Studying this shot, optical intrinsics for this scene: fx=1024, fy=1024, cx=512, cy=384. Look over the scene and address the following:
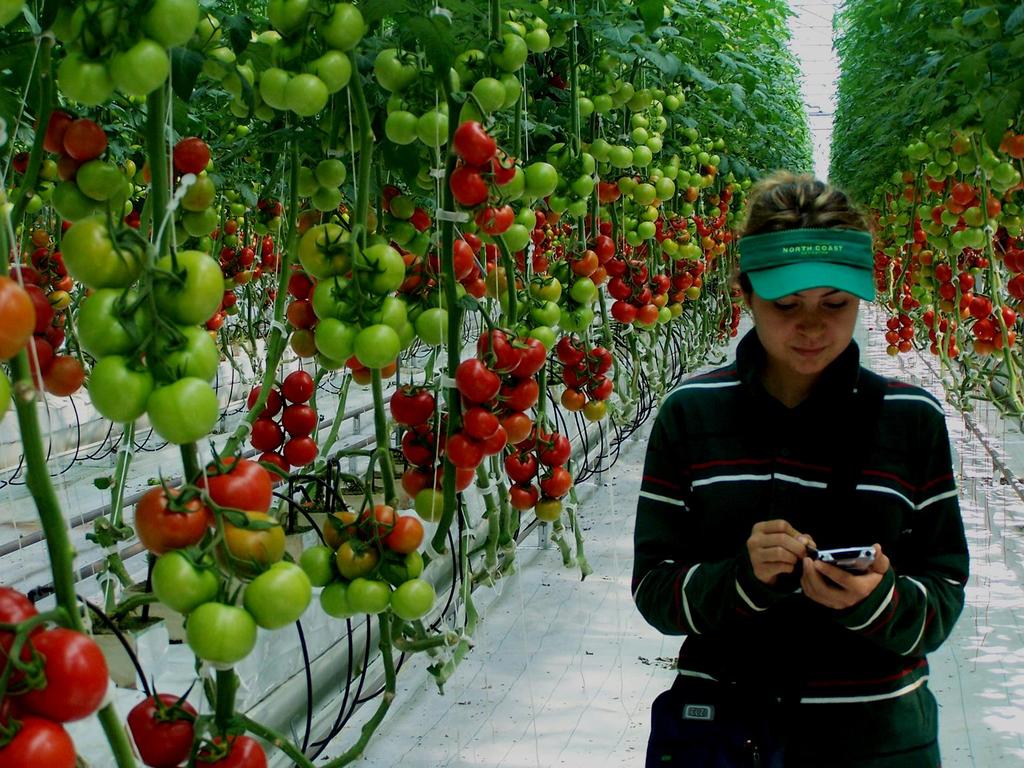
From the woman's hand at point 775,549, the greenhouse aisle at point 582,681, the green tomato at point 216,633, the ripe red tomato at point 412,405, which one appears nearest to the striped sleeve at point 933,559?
the woman's hand at point 775,549

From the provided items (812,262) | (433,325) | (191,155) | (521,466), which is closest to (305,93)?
(191,155)

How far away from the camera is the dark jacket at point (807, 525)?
100cm

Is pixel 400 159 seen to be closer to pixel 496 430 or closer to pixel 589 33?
pixel 496 430

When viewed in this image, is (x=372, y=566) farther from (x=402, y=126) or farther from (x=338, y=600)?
(x=402, y=126)

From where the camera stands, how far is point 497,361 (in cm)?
115

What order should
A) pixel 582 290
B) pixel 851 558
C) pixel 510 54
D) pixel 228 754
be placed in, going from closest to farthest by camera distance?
pixel 228 754
pixel 851 558
pixel 510 54
pixel 582 290

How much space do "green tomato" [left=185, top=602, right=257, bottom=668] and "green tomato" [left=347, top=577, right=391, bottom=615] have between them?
1.22 feet

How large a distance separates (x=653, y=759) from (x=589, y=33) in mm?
1326

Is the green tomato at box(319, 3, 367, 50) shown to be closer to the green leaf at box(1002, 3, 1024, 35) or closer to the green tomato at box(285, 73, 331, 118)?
the green tomato at box(285, 73, 331, 118)

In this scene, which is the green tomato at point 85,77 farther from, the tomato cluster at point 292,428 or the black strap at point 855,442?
the black strap at point 855,442

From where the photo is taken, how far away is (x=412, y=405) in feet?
3.86

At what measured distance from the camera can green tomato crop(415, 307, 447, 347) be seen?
1033mm

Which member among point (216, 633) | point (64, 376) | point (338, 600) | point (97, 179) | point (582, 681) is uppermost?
point (97, 179)

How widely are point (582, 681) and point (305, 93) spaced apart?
5.84 feet
